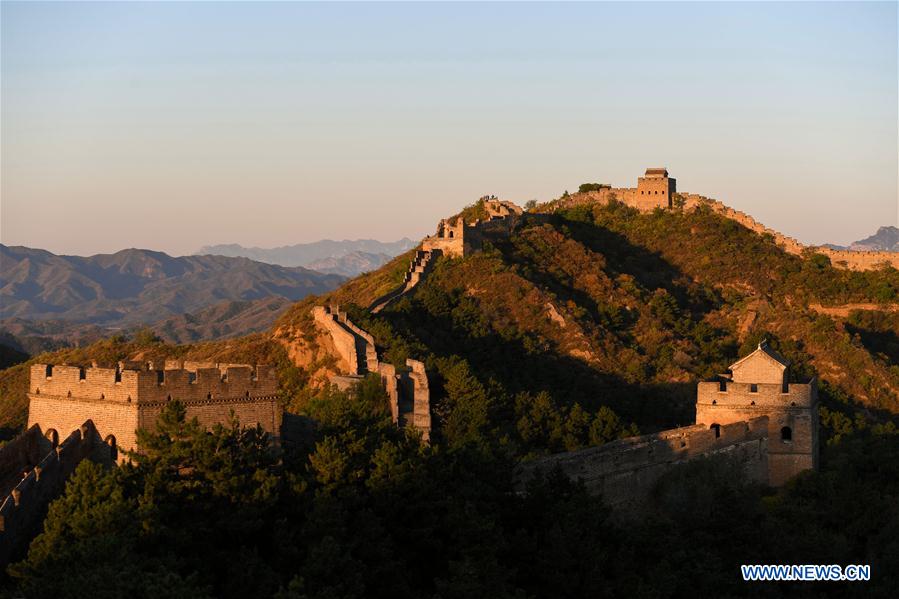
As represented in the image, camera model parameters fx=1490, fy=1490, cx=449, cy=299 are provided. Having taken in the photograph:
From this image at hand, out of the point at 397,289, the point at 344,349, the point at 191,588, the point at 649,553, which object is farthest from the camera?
the point at 397,289

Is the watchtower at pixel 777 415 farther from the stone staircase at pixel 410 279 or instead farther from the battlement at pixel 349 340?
the stone staircase at pixel 410 279

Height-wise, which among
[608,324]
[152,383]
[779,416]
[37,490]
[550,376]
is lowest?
[37,490]

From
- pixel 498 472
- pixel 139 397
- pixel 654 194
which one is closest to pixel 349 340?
pixel 498 472

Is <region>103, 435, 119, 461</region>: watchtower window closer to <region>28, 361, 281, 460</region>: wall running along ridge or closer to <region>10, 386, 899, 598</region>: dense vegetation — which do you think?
<region>28, 361, 281, 460</region>: wall running along ridge

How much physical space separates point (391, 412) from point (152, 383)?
12389mm

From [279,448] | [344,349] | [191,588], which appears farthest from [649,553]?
[344,349]

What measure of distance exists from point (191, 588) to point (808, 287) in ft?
167

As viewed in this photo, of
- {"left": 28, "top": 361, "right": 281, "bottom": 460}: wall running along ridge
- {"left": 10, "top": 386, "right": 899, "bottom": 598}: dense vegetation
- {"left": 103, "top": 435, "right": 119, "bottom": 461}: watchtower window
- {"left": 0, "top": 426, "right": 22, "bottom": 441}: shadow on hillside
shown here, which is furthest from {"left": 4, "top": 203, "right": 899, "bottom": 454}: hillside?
{"left": 103, "top": 435, "right": 119, "bottom": 461}: watchtower window

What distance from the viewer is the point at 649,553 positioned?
28422 millimetres

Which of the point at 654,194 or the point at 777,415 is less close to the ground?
the point at 654,194

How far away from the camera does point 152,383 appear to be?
73.9ft

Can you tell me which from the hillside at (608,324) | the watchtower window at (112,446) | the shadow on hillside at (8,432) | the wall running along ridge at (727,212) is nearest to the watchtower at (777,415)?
the hillside at (608,324)

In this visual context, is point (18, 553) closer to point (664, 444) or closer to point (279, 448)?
point (279, 448)

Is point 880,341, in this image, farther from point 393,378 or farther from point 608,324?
point 393,378
